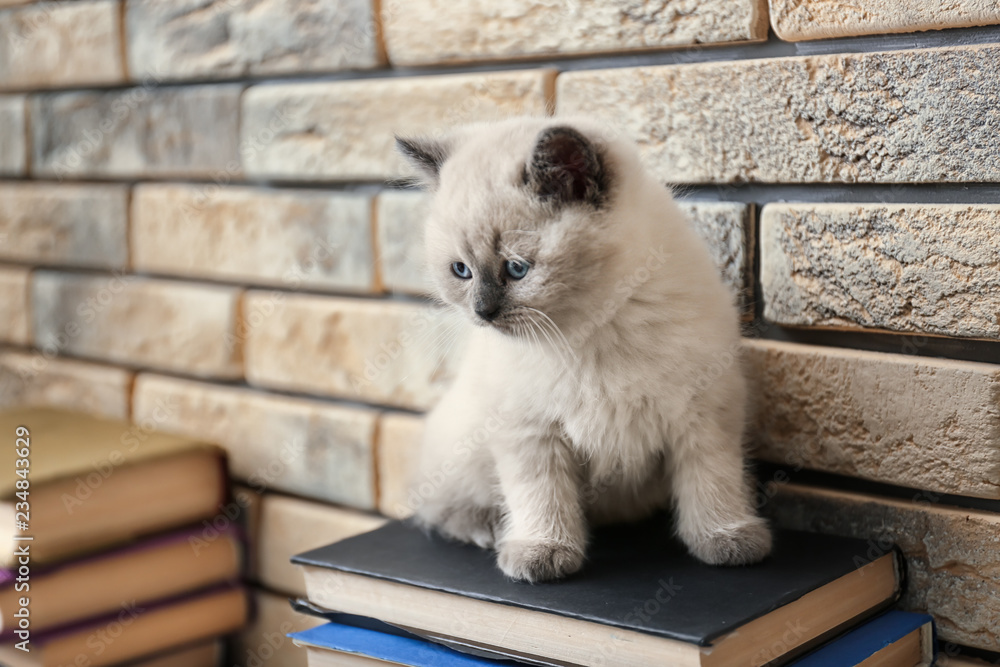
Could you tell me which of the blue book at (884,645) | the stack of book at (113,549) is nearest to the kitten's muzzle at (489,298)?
the blue book at (884,645)

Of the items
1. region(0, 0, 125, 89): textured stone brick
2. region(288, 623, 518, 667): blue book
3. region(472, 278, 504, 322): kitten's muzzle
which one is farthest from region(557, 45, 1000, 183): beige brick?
region(0, 0, 125, 89): textured stone brick

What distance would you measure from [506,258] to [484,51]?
46cm

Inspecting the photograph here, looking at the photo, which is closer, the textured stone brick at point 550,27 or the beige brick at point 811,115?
the beige brick at point 811,115

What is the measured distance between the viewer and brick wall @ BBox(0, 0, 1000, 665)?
97 cm

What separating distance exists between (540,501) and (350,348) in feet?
1.89

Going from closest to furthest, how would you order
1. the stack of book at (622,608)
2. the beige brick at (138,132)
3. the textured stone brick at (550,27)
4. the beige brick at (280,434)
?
the stack of book at (622,608) < the textured stone brick at (550,27) < the beige brick at (280,434) < the beige brick at (138,132)

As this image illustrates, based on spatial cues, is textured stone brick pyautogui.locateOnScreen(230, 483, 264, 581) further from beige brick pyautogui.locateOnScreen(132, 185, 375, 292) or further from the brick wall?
beige brick pyautogui.locateOnScreen(132, 185, 375, 292)

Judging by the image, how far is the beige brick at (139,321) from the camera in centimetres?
165

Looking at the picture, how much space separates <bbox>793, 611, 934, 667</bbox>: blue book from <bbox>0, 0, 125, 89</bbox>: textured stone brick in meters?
1.56

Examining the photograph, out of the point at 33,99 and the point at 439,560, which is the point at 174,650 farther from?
the point at 33,99

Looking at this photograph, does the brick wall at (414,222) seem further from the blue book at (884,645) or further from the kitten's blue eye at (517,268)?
the kitten's blue eye at (517,268)

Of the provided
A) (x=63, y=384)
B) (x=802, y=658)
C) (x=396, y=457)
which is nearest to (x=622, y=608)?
(x=802, y=658)

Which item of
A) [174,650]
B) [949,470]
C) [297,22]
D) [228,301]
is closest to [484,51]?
[297,22]

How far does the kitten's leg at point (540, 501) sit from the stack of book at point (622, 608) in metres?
0.03
